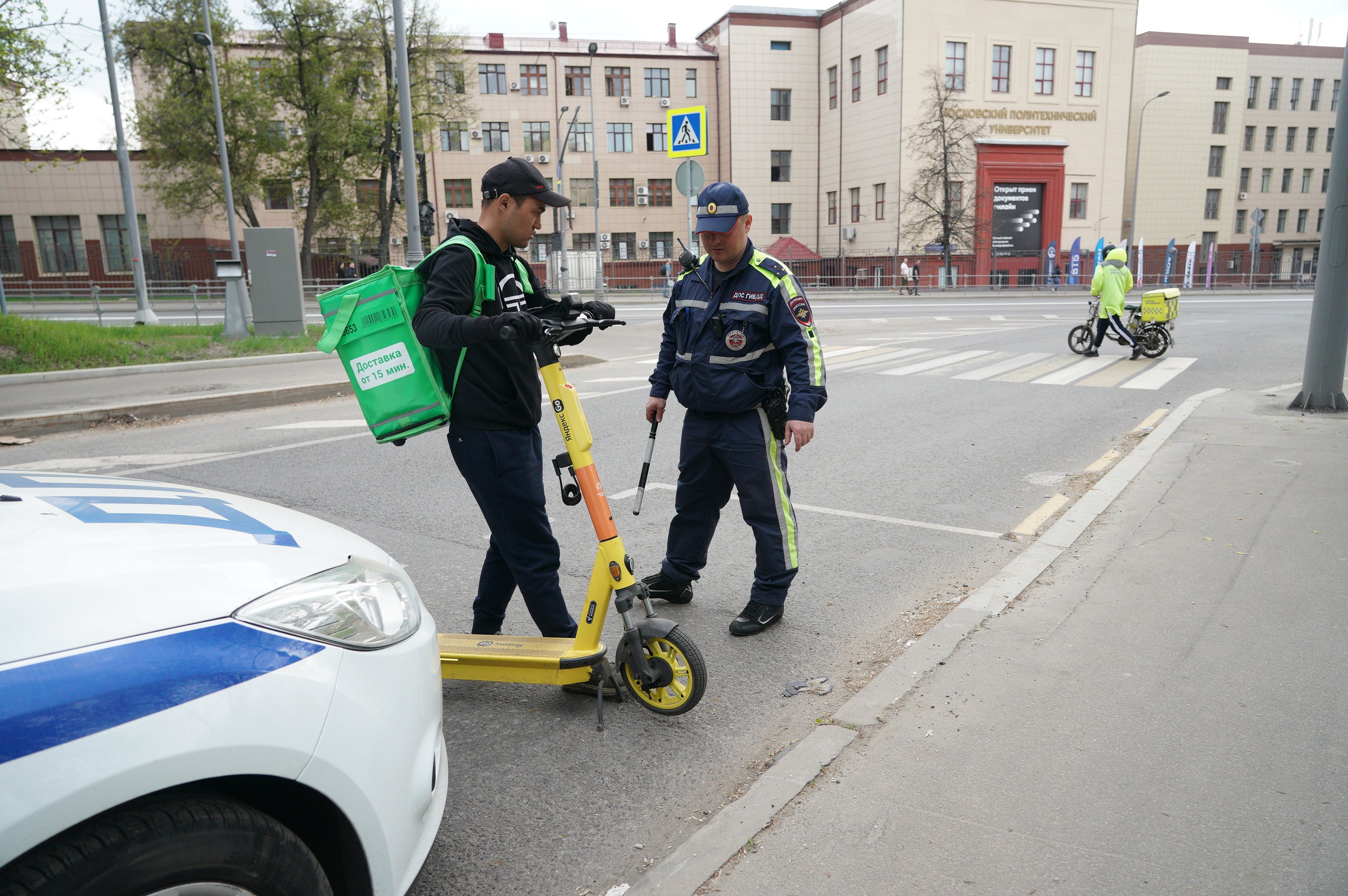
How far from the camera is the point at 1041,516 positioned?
6.16 meters

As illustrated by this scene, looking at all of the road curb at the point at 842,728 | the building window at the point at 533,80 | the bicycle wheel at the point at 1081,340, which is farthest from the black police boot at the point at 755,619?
the building window at the point at 533,80

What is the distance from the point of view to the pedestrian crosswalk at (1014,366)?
13.0 metres

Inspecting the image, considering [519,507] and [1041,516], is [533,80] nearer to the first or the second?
[1041,516]

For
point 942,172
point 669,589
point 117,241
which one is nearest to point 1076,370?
point 669,589

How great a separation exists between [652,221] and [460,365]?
53.7 metres

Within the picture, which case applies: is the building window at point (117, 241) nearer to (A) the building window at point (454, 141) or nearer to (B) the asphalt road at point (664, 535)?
(A) the building window at point (454, 141)

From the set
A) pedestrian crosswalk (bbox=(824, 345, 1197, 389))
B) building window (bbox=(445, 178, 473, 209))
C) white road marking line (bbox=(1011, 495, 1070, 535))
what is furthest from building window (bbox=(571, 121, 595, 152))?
white road marking line (bbox=(1011, 495, 1070, 535))

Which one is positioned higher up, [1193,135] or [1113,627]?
[1193,135]

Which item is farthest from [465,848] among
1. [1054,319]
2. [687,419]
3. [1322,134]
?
[1322,134]

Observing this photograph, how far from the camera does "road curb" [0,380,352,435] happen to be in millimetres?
9484

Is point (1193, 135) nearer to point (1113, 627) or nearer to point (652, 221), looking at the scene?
point (652, 221)

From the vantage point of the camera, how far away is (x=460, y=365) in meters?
3.30

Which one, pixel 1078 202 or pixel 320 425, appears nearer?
pixel 320 425

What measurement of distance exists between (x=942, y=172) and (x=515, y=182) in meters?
45.2
